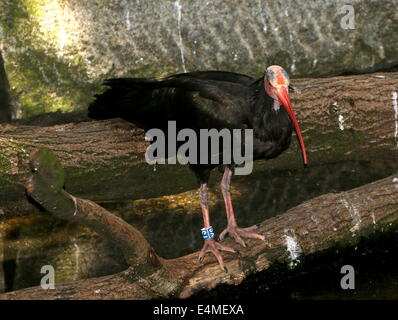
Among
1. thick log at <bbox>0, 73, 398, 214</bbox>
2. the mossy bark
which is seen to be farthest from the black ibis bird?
the mossy bark

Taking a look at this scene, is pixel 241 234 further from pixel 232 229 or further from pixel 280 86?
pixel 280 86

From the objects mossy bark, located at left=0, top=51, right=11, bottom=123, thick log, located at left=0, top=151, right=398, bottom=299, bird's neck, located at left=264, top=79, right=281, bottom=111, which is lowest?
thick log, located at left=0, top=151, right=398, bottom=299

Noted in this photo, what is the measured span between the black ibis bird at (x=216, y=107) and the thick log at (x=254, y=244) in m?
0.12

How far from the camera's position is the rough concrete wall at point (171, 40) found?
8234 mm

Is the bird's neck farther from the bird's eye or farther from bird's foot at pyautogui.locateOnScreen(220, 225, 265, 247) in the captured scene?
bird's foot at pyautogui.locateOnScreen(220, 225, 265, 247)

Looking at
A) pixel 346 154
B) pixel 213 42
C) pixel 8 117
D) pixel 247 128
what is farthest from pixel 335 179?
pixel 8 117

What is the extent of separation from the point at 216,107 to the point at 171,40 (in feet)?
9.85

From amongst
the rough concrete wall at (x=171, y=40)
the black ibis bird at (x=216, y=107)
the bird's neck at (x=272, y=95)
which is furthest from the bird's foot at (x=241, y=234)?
the rough concrete wall at (x=171, y=40)

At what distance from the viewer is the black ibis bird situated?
564 centimetres

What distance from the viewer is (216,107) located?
18.9 ft

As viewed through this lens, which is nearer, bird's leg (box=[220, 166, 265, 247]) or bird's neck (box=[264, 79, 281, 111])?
bird's neck (box=[264, 79, 281, 111])

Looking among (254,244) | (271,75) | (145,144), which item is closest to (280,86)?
(271,75)

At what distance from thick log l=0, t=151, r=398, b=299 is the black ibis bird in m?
0.12

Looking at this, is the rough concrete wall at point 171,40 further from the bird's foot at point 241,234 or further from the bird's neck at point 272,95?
the bird's neck at point 272,95
